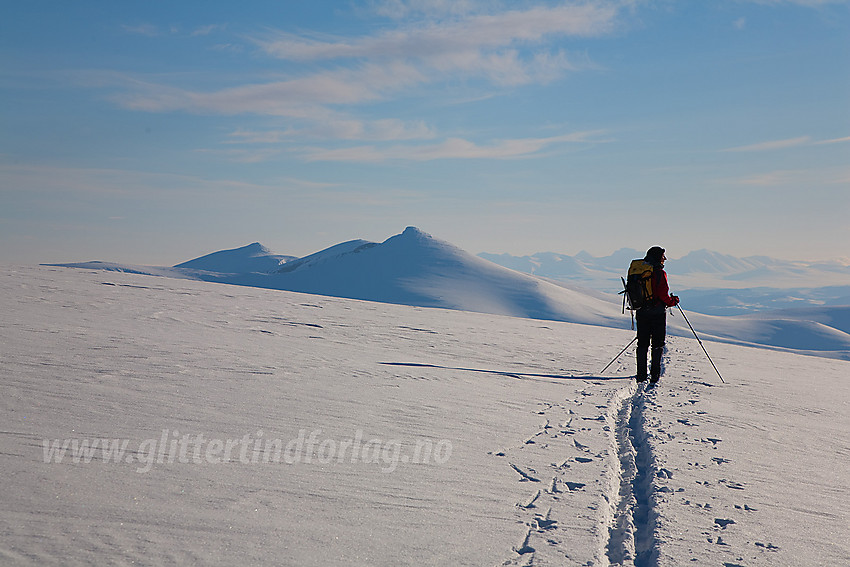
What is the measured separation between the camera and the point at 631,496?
14.5ft

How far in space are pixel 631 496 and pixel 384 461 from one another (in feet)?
6.49

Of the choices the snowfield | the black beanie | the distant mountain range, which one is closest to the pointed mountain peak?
the distant mountain range

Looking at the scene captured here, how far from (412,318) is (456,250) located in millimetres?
104784

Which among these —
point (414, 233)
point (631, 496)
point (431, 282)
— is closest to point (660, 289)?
point (631, 496)

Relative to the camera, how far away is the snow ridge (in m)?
3.48

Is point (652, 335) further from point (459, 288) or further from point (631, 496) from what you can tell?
point (459, 288)

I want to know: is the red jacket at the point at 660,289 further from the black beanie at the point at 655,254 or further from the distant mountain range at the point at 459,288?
the distant mountain range at the point at 459,288

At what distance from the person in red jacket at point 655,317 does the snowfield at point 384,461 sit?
0.54 m

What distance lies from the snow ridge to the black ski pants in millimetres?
2800

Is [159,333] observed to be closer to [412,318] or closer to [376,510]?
[376,510]

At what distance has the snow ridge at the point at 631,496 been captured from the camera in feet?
11.4

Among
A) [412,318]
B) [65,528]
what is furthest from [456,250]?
[65,528]

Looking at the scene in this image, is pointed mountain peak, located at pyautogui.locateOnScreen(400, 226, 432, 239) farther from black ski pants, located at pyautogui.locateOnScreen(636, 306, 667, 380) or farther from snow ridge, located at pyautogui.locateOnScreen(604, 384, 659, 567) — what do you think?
snow ridge, located at pyautogui.locateOnScreen(604, 384, 659, 567)

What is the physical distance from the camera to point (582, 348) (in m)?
15.2
